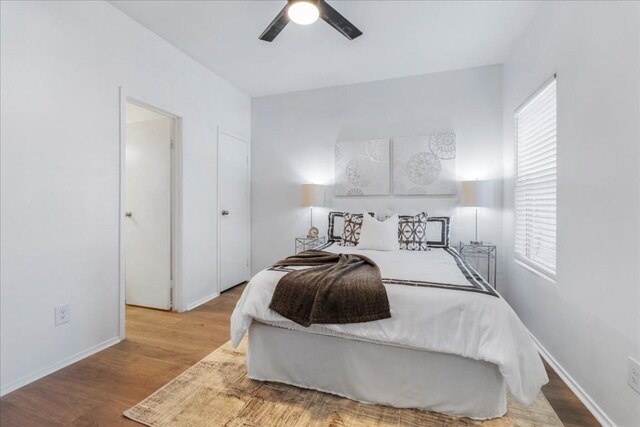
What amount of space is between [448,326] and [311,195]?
2457 mm

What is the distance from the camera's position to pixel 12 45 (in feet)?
5.95

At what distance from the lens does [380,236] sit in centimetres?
299

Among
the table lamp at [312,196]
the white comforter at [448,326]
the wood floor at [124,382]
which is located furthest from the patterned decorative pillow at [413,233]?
the wood floor at [124,382]

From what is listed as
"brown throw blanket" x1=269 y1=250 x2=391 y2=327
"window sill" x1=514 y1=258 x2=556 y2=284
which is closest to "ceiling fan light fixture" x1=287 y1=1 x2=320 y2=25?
"brown throw blanket" x1=269 y1=250 x2=391 y2=327

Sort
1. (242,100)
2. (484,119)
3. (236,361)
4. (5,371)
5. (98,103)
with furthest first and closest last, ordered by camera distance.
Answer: (242,100) < (484,119) < (98,103) < (236,361) < (5,371)

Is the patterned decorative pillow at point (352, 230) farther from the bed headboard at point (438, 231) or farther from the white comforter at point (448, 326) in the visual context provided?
A: the white comforter at point (448, 326)

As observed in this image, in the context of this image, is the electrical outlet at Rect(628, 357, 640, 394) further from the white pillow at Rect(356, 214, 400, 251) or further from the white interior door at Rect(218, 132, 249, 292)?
the white interior door at Rect(218, 132, 249, 292)

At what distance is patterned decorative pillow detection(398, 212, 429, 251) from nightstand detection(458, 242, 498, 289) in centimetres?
53

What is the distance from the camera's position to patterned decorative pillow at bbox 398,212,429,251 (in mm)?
3088

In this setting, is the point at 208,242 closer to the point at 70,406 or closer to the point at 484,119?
the point at 70,406

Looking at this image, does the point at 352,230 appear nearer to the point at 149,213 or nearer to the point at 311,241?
the point at 311,241

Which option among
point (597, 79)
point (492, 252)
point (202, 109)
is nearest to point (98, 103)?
point (202, 109)

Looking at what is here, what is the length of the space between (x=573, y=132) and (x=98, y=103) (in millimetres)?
3394

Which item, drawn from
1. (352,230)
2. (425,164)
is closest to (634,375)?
(352,230)
